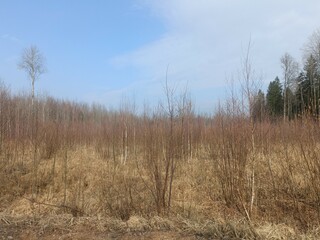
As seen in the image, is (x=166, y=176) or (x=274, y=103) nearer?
(x=166, y=176)

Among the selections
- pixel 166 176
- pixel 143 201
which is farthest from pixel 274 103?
pixel 166 176

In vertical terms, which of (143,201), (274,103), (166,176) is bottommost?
(143,201)

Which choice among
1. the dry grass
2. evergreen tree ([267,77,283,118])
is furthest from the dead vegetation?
evergreen tree ([267,77,283,118])

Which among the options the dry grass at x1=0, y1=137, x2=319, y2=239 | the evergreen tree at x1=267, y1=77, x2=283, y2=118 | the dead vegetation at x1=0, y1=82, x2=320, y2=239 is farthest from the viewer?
the evergreen tree at x1=267, y1=77, x2=283, y2=118

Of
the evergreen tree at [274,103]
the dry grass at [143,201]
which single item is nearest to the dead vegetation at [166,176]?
the dry grass at [143,201]

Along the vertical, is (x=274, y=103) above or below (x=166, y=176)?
above

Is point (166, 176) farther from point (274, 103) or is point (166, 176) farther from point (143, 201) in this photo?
point (274, 103)

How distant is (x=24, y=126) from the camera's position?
40.7ft

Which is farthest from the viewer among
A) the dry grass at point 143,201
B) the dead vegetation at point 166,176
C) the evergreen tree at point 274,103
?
the evergreen tree at point 274,103

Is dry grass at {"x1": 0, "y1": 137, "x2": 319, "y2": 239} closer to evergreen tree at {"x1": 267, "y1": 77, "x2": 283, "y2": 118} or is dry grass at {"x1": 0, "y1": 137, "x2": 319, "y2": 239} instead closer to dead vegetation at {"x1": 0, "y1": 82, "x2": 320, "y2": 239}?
dead vegetation at {"x1": 0, "y1": 82, "x2": 320, "y2": 239}

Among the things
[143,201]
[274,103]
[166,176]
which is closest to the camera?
[166,176]

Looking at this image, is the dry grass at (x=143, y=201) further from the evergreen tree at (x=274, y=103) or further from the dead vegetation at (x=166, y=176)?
the evergreen tree at (x=274, y=103)

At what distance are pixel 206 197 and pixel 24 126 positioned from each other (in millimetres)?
7331

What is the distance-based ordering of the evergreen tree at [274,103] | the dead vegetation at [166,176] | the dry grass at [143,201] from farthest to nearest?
the evergreen tree at [274,103] → the dead vegetation at [166,176] → the dry grass at [143,201]
